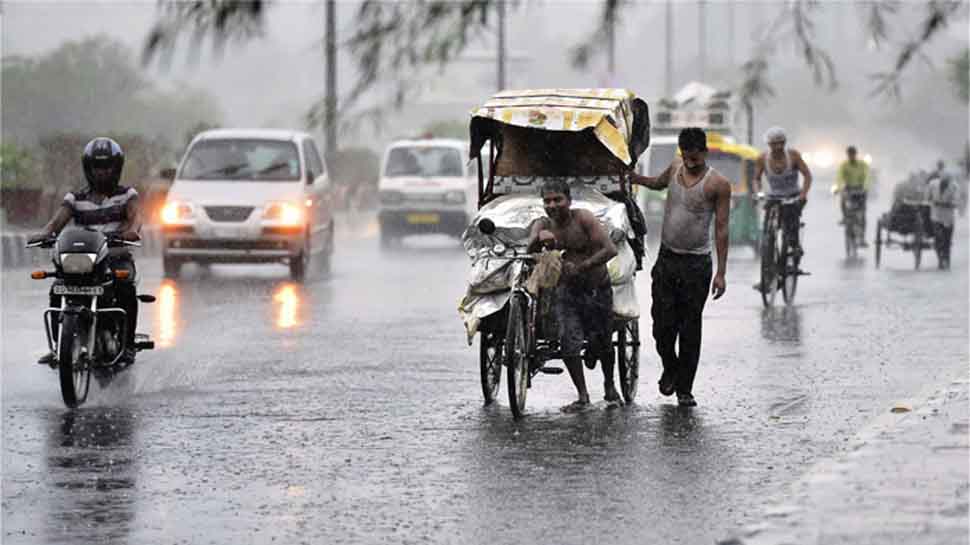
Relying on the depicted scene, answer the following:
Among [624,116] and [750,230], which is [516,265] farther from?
[750,230]

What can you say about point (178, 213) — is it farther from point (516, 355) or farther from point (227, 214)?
point (516, 355)

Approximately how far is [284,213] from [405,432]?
44.4 feet

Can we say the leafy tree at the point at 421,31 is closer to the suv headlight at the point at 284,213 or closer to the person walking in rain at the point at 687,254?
the person walking in rain at the point at 687,254

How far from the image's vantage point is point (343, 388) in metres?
14.1

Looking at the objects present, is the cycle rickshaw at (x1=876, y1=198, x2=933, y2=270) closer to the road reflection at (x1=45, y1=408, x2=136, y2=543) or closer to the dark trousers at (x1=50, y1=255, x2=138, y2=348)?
the dark trousers at (x1=50, y1=255, x2=138, y2=348)

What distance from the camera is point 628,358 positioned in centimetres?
1330

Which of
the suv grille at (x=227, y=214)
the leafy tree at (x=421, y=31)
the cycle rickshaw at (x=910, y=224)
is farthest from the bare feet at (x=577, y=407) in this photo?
the cycle rickshaw at (x=910, y=224)

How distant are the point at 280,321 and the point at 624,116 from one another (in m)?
5.33

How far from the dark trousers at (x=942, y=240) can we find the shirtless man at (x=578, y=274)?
1667cm

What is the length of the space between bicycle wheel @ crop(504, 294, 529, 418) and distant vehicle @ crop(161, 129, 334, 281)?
1294 cm

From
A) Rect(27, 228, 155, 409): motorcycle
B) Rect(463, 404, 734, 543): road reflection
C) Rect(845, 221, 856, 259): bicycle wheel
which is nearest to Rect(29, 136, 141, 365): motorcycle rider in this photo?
Rect(27, 228, 155, 409): motorcycle

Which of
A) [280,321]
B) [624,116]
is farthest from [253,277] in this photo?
[624,116]

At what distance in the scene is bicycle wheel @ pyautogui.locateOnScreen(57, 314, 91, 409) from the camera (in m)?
12.7

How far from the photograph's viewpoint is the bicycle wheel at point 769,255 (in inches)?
832
